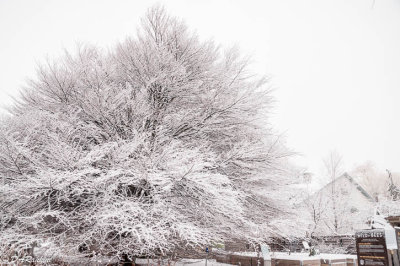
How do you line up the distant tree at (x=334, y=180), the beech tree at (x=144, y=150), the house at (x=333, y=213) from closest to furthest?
the beech tree at (x=144, y=150), the house at (x=333, y=213), the distant tree at (x=334, y=180)

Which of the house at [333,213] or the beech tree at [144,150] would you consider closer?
the beech tree at [144,150]

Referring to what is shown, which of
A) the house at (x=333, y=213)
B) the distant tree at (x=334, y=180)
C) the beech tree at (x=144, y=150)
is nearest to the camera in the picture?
the beech tree at (x=144, y=150)

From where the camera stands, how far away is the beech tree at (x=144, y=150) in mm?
5469

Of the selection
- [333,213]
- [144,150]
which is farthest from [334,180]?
[144,150]

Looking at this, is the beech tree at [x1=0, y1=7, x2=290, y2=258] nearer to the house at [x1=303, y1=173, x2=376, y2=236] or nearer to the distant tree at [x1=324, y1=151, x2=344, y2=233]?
the house at [x1=303, y1=173, x2=376, y2=236]

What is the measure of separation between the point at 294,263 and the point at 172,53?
772 centimetres

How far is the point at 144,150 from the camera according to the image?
5895 millimetres

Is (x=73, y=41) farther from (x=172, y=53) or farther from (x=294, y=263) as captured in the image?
(x=294, y=263)

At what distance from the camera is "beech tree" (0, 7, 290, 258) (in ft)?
17.9

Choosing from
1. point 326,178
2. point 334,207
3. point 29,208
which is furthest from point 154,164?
point 326,178

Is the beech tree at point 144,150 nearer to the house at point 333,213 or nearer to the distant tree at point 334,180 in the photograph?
the house at point 333,213

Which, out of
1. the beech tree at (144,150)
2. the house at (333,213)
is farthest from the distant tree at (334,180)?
the beech tree at (144,150)

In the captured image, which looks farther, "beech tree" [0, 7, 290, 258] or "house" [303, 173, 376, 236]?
"house" [303, 173, 376, 236]

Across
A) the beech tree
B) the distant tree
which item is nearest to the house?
the distant tree
